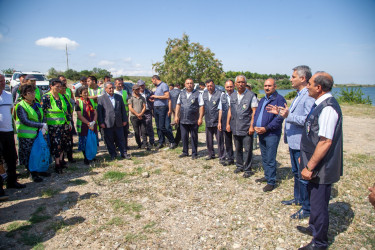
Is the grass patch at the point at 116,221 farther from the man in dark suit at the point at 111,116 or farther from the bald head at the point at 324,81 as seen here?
the bald head at the point at 324,81

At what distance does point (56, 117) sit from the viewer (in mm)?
5070

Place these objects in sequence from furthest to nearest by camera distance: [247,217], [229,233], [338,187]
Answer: [338,187] → [247,217] → [229,233]

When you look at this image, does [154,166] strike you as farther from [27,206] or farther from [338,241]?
[338,241]

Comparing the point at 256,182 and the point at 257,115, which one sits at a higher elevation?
the point at 257,115

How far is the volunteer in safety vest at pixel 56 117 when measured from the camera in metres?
5.01

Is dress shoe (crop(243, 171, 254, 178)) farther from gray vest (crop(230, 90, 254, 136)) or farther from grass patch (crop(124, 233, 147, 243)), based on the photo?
grass patch (crop(124, 233, 147, 243))

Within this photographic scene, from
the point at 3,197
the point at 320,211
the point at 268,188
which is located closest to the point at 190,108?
the point at 268,188

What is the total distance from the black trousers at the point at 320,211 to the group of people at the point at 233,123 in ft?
0.03

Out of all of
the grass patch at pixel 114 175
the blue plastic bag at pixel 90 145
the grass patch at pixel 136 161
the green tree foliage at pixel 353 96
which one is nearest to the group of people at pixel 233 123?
the blue plastic bag at pixel 90 145

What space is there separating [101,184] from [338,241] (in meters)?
4.04

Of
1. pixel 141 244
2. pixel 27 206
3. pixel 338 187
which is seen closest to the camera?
pixel 141 244

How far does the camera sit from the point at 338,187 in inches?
180

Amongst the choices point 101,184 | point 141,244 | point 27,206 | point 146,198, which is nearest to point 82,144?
point 101,184

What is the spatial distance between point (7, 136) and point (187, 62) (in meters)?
17.4
